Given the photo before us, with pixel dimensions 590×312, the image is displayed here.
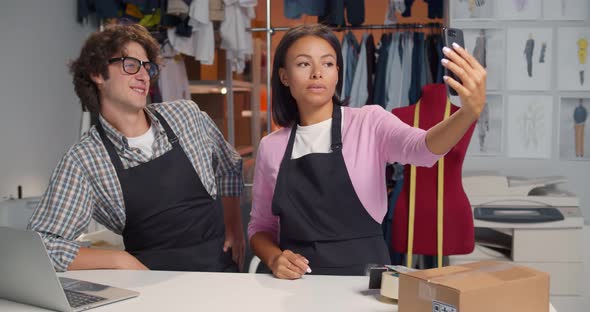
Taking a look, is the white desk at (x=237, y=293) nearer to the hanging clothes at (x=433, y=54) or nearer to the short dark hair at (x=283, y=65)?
the short dark hair at (x=283, y=65)

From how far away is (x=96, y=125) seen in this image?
211cm

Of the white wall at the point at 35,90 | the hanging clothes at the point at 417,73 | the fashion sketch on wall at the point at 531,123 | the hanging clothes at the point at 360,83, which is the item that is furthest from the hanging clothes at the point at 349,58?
the white wall at the point at 35,90

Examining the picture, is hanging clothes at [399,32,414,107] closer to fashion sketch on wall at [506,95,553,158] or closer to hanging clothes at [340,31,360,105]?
hanging clothes at [340,31,360,105]

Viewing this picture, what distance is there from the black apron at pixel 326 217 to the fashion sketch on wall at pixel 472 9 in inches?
85.9

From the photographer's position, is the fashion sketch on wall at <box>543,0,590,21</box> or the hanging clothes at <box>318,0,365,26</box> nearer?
the fashion sketch on wall at <box>543,0,590,21</box>

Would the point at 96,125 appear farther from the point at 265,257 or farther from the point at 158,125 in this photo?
the point at 265,257

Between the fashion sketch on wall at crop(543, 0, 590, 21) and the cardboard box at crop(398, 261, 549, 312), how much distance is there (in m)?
2.88

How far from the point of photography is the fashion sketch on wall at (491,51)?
377 centimetres

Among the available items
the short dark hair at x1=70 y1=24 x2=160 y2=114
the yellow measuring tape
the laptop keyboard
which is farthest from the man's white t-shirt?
the yellow measuring tape

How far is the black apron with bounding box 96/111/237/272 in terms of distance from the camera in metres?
2.03

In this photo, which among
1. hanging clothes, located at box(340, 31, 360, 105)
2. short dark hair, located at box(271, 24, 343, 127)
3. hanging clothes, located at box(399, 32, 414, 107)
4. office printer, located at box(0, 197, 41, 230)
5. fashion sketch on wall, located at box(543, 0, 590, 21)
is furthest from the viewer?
hanging clothes, located at box(340, 31, 360, 105)

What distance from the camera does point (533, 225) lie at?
324 cm

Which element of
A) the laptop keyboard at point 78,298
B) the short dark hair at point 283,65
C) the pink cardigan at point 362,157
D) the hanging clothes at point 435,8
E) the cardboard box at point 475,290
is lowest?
the laptop keyboard at point 78,298

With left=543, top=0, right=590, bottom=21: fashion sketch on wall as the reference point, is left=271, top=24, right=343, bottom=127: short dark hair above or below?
below
